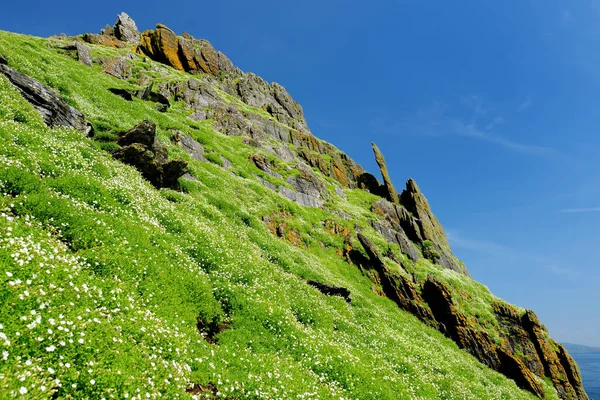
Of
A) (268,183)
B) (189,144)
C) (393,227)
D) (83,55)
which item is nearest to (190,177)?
(189,144)

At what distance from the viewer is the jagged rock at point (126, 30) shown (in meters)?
107

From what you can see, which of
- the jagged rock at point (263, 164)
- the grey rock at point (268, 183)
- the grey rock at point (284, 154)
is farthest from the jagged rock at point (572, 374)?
the grey rock at point (284, 154)

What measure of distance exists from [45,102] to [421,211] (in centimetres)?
6523

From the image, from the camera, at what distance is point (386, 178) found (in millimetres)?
78938

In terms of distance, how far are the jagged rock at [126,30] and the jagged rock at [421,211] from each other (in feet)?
320

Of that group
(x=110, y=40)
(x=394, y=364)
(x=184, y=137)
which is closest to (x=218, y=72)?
(x=110, y=40)

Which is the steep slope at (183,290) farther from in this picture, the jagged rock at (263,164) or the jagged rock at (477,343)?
the jagged rock at (263,164)

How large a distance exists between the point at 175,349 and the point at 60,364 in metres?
3.26

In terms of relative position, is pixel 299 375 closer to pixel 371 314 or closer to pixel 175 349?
pixel 175 349

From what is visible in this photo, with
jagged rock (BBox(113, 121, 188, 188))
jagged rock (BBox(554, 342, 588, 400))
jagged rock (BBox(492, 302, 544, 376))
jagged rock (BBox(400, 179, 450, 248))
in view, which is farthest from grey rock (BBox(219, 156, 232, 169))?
jagged rock (BBox(554, 342, 588, 400))

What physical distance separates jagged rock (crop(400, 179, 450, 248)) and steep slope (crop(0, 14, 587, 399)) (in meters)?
23.0

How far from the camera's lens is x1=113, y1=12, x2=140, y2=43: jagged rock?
107 metres

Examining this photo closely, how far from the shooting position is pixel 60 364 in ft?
19.8

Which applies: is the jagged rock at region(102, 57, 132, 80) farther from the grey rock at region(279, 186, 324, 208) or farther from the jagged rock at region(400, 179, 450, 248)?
the jagged rock at region(400, 179, 450, 248)
